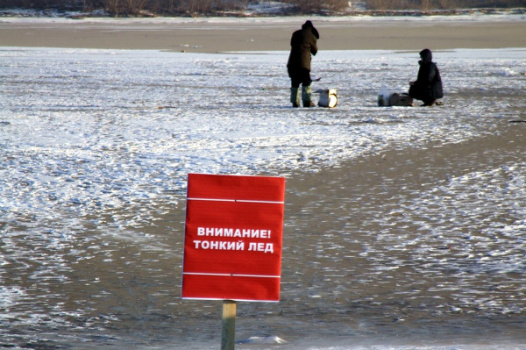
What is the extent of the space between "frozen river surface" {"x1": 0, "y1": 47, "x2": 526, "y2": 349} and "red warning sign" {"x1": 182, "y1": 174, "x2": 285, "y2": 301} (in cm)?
104

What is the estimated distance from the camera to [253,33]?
141 ft

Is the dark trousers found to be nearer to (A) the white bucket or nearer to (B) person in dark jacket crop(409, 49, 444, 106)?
(A) the white bucket

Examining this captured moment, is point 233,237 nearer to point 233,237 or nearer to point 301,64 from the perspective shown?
point 233,237

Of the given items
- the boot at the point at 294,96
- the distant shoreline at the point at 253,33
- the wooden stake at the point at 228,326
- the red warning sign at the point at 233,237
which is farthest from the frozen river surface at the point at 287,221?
the distant shoreline at the point at 253,33

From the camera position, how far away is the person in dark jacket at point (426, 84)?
15555 millimetres

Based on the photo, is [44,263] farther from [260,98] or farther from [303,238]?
[260,98]

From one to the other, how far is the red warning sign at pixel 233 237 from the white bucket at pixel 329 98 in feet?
40.0

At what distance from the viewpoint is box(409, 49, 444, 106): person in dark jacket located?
51.0ft

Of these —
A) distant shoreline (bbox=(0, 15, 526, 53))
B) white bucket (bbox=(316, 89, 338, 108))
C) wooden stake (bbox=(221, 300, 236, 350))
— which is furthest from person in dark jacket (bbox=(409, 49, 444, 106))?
distant shoreline (bbox=(0, 15, 526, 53))

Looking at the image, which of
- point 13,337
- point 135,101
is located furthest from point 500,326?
point 135,101

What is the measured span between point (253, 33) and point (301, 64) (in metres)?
28.0

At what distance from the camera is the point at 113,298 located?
5.29 meters

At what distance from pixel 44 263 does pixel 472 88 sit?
14917 millimetres

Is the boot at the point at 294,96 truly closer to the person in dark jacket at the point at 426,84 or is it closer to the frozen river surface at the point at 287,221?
the frozen river surface at the point at 287,221
